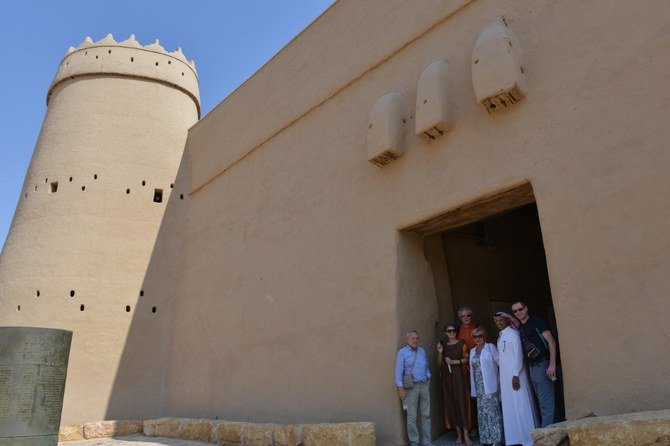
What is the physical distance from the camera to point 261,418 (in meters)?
8.11

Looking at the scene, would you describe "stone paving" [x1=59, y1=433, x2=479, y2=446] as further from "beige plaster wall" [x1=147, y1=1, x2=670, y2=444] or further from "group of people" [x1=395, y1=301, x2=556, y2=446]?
"group of people" [x1=395, y1=301, x2=556, y2=446]

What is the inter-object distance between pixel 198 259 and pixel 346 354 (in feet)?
17.3

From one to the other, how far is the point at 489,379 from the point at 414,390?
823mm

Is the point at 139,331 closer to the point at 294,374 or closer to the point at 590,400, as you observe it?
the point at 294,374

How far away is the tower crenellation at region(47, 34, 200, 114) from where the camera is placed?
12.8 metres

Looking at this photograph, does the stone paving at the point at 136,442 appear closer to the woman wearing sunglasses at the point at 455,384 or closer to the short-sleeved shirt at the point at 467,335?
the woman wearing sunglasses at the point at 455,384

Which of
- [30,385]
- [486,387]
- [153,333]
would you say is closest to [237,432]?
[30,385]

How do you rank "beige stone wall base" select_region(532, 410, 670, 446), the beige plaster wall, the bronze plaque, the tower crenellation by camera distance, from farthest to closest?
the tower crenellation, the bronze plaque, the beige plaster wall, "beige stone wall base" select_region(532, 410, 670, 446)

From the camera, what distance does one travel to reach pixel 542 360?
196 inches

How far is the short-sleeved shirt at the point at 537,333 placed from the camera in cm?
494

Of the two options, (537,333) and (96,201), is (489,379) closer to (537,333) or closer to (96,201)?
(537,333)

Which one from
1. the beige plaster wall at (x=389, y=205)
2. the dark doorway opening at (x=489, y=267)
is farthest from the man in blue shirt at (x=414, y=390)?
the dark doorway opening at (x=489, y=267)

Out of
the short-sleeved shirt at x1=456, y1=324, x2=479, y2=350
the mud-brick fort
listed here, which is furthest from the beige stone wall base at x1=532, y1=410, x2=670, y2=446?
the short-sleeved shirt at x1=456, y1=324, x2=479, y2=350

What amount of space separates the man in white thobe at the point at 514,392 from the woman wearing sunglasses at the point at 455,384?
0.67m
